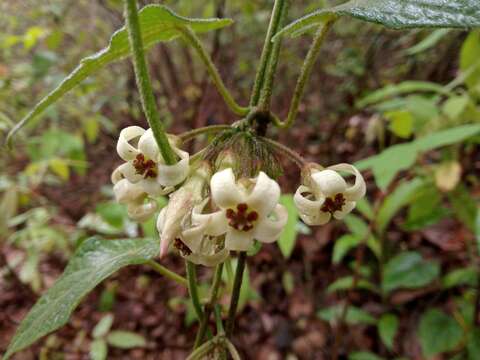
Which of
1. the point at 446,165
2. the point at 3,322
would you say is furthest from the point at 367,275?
the point at 3,322

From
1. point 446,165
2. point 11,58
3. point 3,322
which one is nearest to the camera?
point 446,165

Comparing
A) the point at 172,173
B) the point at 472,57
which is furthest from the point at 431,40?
the point at 172,173

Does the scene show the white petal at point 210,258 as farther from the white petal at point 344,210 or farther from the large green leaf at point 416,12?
the large green leaf at point 416,12

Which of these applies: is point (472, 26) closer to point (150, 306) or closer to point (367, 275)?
point (367, 275)

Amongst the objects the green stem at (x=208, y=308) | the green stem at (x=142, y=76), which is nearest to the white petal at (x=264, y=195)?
the green stem at (x=142, y=76)

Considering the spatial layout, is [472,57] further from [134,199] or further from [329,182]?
[134,199]

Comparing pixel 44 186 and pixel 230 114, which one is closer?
pixel 230 114
